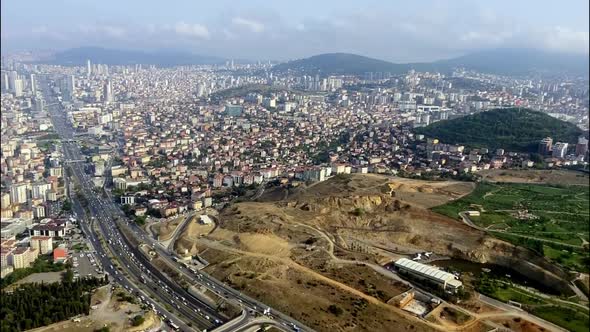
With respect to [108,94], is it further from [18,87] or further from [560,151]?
[560,151]

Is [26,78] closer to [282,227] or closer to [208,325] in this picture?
[282,227]

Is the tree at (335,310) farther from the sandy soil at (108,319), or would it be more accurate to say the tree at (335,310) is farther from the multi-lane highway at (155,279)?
the sandy soil at (108,319)

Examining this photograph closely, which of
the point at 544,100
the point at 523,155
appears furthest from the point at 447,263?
the point at 544,100

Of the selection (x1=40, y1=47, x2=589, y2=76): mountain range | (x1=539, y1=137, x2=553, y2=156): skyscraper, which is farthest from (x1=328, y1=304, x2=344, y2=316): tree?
(x1=40, y1=47, x2=589, y2=76): mountain range

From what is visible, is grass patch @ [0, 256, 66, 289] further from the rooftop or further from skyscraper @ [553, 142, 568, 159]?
skyscraper @ [553, 142, 568, 159]

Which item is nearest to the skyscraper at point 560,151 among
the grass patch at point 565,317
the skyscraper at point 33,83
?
the grass patch at point 565,317

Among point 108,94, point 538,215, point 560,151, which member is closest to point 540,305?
point 538,215

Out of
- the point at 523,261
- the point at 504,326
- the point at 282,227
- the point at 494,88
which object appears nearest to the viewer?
the point at 504,326
